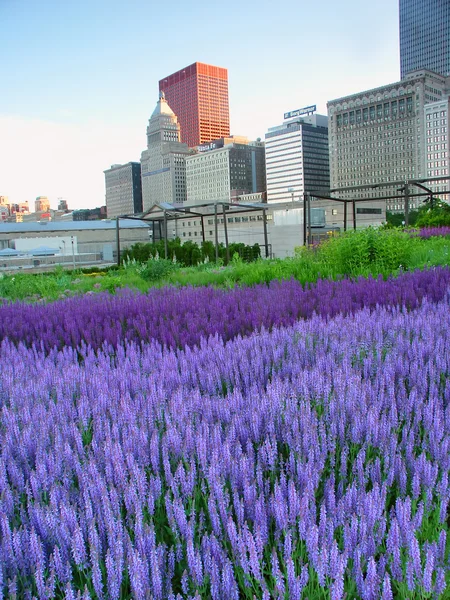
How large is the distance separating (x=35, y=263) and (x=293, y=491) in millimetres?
48911

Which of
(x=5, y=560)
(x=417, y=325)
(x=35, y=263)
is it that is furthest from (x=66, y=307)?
(x=35, y=263)

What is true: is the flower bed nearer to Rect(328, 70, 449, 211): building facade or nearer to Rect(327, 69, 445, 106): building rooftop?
Rect(328, 70, 449, 211): building facade

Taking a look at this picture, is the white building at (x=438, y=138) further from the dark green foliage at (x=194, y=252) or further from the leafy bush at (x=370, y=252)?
the leafy bush at (x=370, y=252)

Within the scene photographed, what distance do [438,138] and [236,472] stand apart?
169161 mm

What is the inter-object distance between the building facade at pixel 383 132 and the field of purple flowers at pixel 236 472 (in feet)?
508

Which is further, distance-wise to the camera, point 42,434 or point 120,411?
point 120,411

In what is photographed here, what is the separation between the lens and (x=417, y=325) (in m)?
4.39

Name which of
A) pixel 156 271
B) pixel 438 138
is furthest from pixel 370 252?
pixel 438 138

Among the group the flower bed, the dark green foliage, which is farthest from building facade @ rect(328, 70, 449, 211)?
the flower bed

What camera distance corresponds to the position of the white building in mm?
150750

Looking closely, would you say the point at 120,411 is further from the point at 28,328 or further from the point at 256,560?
the point at 28,328

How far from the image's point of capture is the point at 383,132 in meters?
164

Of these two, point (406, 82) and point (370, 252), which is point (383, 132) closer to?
point (406, 82)

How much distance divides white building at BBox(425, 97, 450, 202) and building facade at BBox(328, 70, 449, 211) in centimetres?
162
